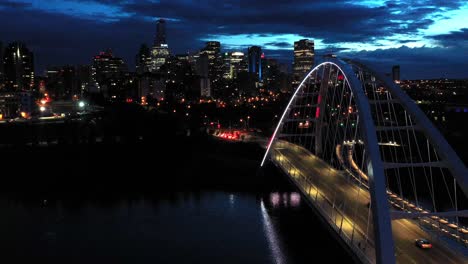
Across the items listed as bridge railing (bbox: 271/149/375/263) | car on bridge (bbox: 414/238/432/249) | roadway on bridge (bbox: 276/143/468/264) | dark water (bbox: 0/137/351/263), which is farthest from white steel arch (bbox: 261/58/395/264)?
dark water (bbox: 0/137/351/263)

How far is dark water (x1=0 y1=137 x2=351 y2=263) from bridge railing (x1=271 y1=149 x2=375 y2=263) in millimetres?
1836

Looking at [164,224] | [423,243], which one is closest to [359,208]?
[423,243]

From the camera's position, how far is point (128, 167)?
40562 millimetres

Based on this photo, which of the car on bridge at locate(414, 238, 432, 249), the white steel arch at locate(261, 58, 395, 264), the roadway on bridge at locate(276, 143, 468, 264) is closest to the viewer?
the white steel arch at locate(261, 58, 395, 264)

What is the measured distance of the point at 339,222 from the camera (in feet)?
52.5

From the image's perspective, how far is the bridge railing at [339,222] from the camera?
12.9 metres

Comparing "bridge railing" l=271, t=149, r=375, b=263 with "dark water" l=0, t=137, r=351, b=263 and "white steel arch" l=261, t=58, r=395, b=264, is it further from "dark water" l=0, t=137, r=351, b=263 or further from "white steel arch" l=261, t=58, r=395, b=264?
"dark water" l=0, t=137, r=351, b=263

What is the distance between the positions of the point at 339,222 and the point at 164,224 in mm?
10214

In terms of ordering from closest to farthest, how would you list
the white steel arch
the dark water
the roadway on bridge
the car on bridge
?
the white steel arch
the roadway on bridge
the car on bridge
the dark water

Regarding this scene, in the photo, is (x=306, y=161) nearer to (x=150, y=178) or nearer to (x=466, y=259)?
(x=150, y=178)

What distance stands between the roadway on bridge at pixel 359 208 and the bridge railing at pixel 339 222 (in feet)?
1.03

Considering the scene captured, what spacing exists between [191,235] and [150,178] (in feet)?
48.7

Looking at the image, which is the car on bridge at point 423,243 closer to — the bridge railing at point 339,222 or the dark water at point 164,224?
the bridge railing at point 339,222

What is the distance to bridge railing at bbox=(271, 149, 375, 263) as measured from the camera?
Result: 12.9 metres
